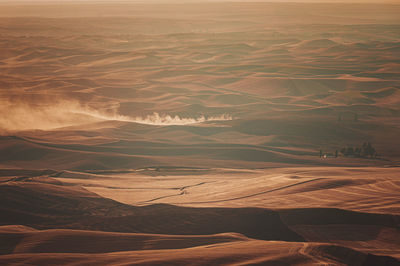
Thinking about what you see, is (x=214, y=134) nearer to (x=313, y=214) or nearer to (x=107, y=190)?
(x=107, y=190)

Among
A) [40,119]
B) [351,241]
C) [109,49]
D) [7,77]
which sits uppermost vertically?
[109,49]

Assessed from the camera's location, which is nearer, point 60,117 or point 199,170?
point 199,170

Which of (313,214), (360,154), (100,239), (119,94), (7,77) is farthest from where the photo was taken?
(7,77)

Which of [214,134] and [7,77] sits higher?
[7,77]

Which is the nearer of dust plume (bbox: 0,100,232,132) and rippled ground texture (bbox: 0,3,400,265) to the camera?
rippled ground texture (bbox: 0,3,400,265)

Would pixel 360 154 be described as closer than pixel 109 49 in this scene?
Yes

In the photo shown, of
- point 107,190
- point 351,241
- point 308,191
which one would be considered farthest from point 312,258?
point 107,190

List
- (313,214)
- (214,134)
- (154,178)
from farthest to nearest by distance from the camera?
(214,134) < (154,178) < (313,214)

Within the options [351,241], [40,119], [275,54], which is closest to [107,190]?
[351,241]

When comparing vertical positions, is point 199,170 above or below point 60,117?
below

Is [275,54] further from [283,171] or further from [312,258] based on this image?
[312,258]

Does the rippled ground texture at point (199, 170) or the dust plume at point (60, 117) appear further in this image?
the dust plume at point (60, 117)
